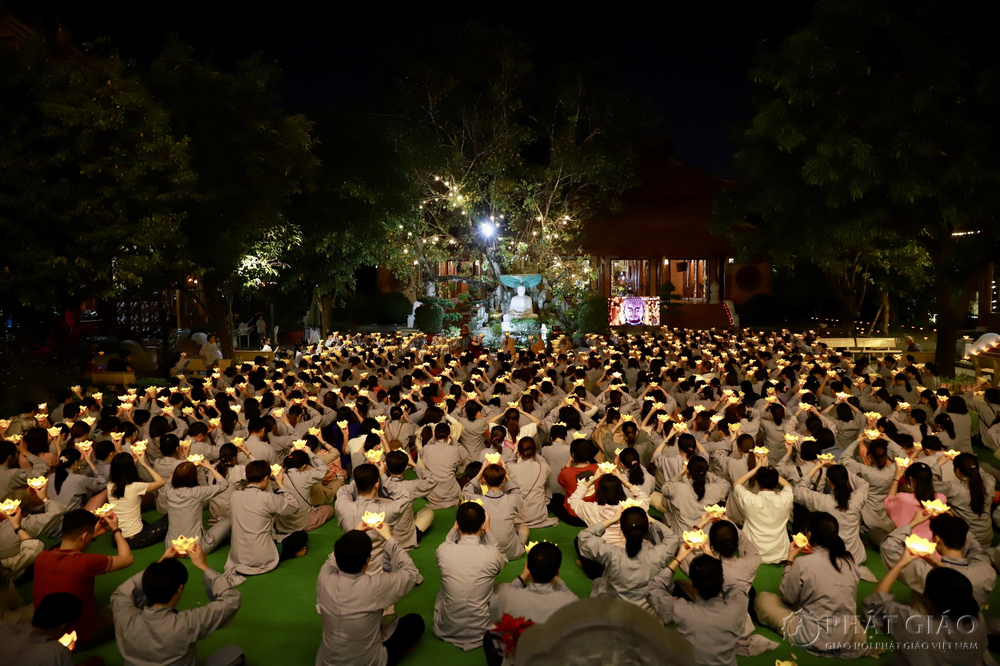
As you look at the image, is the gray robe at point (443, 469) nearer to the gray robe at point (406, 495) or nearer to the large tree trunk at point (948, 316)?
the gray robe at point (406, 495)

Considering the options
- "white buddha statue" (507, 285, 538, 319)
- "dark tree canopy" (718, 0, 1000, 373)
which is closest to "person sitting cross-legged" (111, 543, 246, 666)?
"dark tree canopy" (718, 0, 1000, 373)

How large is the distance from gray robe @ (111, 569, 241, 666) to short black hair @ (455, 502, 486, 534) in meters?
1.59

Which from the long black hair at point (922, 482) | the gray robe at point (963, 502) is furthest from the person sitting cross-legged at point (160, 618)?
the gray robe at point (963, 502)

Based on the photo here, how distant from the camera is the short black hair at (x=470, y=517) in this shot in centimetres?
496

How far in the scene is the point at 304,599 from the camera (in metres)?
6.07

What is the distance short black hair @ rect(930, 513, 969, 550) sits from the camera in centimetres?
440

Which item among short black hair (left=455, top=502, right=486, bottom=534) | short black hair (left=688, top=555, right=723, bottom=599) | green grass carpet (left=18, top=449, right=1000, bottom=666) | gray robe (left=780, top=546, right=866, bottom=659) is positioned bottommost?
green grass carpet (left=18, top=449, right=1000, bottom=666)

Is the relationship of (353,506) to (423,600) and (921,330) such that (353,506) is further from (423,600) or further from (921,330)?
(921,330)

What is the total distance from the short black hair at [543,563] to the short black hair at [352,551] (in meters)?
1.02

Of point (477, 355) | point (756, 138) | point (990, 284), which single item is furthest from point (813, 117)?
point (990, 284)

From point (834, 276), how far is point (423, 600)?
23.5 m

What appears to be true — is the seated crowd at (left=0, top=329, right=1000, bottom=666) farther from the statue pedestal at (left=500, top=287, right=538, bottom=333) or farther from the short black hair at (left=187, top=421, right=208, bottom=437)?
the statue pedestal at (left=500, top=287, right=538, bottom=333)

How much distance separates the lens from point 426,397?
10.6m

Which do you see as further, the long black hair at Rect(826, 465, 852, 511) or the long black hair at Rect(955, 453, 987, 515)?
the long black hair at Rect(955, 453, 987, 515)
